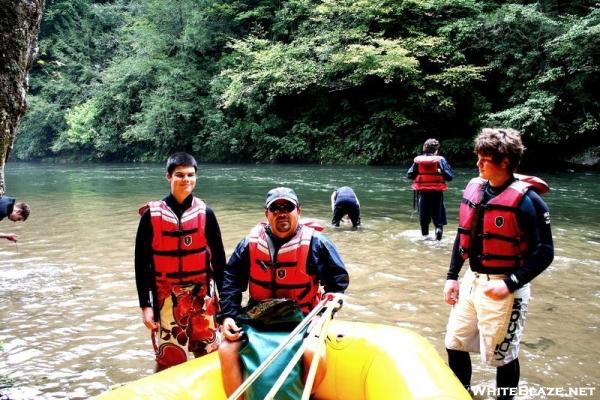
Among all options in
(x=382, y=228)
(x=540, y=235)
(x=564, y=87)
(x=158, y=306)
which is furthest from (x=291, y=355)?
(x=564, y=87)

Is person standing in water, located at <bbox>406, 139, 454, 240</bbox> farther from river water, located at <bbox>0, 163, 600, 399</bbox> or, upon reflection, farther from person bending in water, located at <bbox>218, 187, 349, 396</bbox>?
person bending in water, located at <bbox>218, 187, 349, 396</bbox>

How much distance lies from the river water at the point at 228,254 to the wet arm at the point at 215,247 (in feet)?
3.27

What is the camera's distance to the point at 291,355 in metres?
2.39

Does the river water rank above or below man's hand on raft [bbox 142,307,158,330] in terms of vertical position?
below

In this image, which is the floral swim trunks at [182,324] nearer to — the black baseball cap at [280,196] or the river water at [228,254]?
the river water at [228,254]

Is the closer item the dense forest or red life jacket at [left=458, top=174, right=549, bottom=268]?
red life jacket at [left=458, top=174, right=549, bottom=268]

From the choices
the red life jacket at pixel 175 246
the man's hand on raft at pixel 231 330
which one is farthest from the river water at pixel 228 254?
the man's hand on raft at pixel 231 330

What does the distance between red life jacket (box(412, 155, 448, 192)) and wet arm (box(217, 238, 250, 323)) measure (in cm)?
491

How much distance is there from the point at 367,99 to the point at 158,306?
20700 mm

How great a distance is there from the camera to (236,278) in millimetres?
2760

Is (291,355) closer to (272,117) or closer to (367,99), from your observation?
(367,99)

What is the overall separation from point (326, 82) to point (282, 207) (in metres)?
19.8

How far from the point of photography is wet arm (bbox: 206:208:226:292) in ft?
10.0

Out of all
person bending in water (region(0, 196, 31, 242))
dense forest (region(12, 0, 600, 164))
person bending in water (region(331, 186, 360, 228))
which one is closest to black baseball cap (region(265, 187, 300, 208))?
person bending in water (region(0, 196, 31, 242))
